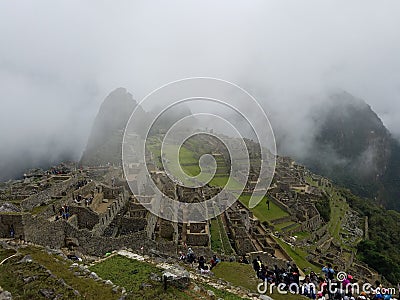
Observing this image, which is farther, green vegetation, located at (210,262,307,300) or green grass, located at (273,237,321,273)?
green grass, located at (273,237,321,273)

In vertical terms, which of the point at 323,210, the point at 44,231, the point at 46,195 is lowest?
the point at 44,231

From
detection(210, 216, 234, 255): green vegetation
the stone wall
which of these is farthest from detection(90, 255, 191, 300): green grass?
detection(210, 216, 234, 255): green vegetation

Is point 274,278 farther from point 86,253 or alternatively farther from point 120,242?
point 86,253

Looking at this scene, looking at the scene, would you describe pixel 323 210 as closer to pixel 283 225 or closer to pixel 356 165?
pixel 283 225

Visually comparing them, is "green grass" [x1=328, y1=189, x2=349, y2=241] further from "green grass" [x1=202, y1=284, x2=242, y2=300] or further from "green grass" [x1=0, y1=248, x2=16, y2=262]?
"green grass" [x1=0, y1=248, x2=16, y2=262]

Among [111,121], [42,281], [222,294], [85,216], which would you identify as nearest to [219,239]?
[85,216]

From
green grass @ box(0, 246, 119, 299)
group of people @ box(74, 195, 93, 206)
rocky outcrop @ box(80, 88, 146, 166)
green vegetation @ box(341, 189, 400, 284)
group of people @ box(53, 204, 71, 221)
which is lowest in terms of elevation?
green vegetation @ box(341, 189, 400, 284)

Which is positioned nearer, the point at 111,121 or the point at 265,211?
the point at 265,211

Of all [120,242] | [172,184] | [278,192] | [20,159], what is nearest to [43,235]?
[120,242]

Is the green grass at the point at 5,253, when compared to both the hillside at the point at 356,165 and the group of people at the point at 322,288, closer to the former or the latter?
the group of people at the point at 322,288
